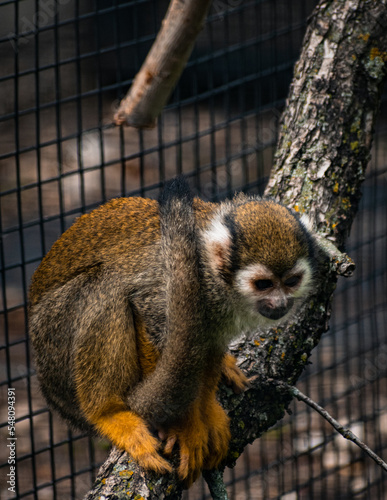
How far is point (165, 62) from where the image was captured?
2.39 meters

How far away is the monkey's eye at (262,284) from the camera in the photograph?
300 centimetres

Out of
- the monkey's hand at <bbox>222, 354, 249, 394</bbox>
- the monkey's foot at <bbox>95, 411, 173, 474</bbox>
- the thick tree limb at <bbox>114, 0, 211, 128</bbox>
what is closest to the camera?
the thick tree limb at <bbox>114, 0, 211, 128</bbox>

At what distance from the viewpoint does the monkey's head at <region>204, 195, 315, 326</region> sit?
2.96 meters

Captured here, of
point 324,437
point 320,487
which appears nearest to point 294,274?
point 324,437

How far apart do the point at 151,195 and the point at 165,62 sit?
4476 mm

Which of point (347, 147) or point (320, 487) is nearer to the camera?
point (347, 147)

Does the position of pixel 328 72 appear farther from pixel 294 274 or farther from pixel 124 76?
pixel 124 76

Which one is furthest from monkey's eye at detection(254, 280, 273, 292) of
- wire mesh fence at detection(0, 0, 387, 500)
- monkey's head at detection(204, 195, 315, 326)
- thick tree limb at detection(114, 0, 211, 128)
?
wire mesh fence at detection(0, 0, 387, 500)

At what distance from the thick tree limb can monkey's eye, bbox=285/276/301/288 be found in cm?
105

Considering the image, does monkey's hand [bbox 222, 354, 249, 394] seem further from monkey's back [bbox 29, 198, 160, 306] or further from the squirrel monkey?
monkey's back [bbox 29, 198, 160, 306]

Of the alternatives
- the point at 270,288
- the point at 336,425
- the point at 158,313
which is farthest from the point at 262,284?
the point at 336,425

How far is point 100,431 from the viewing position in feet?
9.98

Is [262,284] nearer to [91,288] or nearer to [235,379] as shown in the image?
[235,379]

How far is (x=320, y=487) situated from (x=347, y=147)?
12.1 ft
